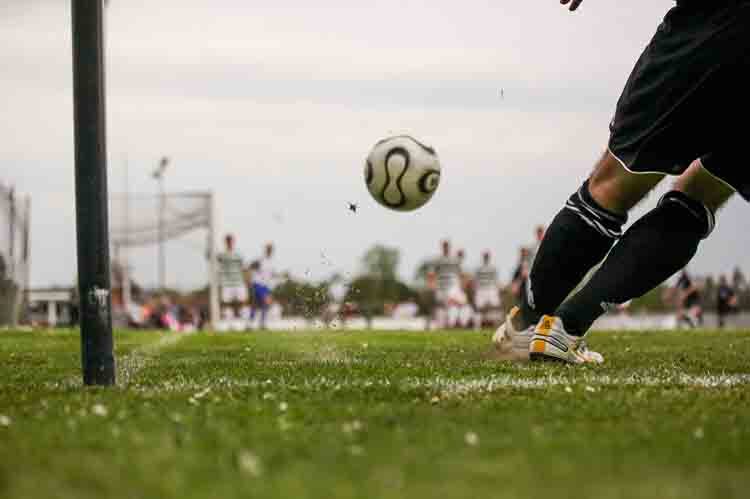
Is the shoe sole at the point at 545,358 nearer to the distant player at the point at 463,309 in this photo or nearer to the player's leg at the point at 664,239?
the player's leg at the point at 664,239

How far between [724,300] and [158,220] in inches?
634

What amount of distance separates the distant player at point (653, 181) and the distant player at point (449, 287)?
20.3m

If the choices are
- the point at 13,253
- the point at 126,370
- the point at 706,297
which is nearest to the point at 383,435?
the point at 126,370

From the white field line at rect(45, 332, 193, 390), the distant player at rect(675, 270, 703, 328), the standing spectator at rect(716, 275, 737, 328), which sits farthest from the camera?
the standing spectator at rect(716, 275, 737, 328)

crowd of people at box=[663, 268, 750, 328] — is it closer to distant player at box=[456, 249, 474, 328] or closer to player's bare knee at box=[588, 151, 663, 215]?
distant player at box=[456, 249, 474, 328]

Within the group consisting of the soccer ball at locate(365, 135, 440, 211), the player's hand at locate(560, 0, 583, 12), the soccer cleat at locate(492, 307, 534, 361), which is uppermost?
the player's hand at locate(560, 0, 583, 12)

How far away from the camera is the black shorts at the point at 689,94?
4.42 meters

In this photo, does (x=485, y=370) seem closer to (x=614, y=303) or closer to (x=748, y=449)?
(x=614, y=303)

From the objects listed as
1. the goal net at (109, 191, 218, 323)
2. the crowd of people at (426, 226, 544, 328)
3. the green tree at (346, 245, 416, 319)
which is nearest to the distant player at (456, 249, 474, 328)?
the crowd of people at (426, 226, 544, 328)

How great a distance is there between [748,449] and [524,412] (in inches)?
33.8

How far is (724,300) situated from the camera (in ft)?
94.4

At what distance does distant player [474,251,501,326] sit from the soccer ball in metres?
21.0

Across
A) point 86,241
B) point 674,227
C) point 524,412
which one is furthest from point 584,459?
point 674,227

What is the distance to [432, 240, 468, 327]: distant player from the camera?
2620 cm
